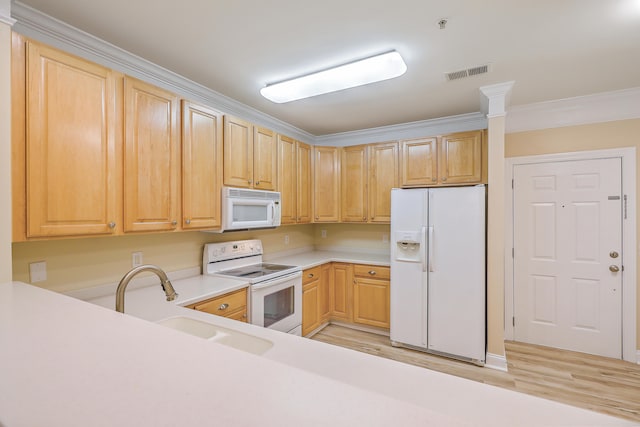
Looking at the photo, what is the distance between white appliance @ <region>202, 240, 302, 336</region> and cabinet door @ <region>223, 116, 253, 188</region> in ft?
2.19

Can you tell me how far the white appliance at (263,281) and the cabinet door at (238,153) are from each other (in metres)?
0.67

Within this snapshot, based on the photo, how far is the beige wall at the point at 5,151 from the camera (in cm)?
134

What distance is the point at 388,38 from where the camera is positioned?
193cm

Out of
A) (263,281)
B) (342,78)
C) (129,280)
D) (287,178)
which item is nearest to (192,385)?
(129,280)

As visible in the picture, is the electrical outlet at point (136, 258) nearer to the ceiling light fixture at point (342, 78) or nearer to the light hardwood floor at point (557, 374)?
the ceiling light fixture at point (342, 78)

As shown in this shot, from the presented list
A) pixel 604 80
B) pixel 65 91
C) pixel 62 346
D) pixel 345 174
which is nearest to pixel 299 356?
pixel 62 346

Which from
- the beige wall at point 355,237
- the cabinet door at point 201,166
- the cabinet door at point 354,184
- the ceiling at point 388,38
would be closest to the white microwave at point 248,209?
the cabinet door at point 201,166

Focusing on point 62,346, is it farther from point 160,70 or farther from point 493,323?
point 493,323

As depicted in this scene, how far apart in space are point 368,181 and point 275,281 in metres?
1.82

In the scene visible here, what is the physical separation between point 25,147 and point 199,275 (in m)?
1.59

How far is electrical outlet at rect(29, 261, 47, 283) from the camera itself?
1737 mm

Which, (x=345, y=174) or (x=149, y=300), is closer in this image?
(x=149, y=300)

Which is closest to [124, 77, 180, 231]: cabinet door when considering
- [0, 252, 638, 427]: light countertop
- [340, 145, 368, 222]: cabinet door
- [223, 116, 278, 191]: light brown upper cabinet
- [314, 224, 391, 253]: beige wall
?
[223, 116, 278, 191]: light brown upper cabinet

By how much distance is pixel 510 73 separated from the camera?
94.3 inches
